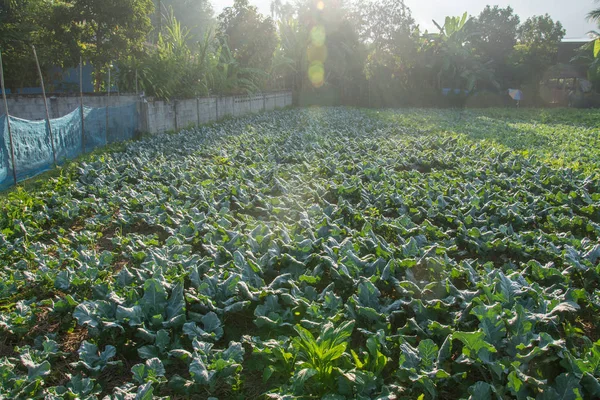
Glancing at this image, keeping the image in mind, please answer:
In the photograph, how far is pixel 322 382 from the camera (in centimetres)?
254

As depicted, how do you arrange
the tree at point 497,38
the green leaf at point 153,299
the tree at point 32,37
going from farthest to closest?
the tree at point 497,38 < the tree at point 32,37 < the green leaf at point 153,299

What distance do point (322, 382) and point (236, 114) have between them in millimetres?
18371

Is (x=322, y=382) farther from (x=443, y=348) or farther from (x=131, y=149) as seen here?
(x=131, y=149)

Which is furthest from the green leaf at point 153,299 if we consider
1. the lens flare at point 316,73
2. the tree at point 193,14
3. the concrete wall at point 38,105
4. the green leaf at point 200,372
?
the tree at point 193,14

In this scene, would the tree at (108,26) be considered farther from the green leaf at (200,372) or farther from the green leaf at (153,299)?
the green leaf at (200,372)

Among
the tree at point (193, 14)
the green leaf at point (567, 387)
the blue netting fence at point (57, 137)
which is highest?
the tree at point (193, 14)

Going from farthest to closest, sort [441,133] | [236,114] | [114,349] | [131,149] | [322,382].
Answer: [236,114] → [441,133] → [131,149] → [114,349] → [322,382]

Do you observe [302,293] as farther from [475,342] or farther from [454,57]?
[454,57]

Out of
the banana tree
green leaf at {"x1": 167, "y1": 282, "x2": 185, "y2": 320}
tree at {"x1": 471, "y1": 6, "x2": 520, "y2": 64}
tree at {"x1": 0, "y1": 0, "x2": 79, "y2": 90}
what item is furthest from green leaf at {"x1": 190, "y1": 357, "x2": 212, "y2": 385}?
tree at {"x1": 471, "y1": 6, "x2": 520, "y2": 64}

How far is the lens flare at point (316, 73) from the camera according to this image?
31.5 meters

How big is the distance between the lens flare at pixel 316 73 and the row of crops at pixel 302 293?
25981 millimetres

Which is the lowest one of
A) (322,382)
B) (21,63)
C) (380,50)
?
(322,382)

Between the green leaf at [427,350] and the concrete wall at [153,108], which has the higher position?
the concrete wall at [153,108]

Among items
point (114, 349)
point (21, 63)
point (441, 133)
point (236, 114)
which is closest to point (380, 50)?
point (236, 114)
